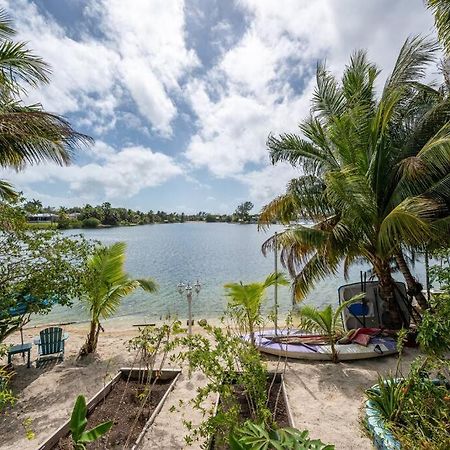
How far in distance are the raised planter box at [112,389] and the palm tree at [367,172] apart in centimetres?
359

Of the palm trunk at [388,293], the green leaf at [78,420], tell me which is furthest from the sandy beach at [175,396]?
the palm trunk at [388,293]

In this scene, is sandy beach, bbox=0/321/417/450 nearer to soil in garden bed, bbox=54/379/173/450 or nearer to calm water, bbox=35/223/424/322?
soil in garden bed, bbox=54/379/173/450

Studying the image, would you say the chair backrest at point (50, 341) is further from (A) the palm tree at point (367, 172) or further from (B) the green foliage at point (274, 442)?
(B) the green foliage at point (274, 442)

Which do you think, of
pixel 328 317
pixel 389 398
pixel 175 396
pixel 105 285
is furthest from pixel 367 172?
pixel 105 285

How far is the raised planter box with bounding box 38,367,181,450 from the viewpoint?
3.50 metres

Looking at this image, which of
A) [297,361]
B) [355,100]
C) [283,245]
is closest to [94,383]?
[297,361]

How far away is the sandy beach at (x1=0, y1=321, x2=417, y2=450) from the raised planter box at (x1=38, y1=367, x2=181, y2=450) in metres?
0.09

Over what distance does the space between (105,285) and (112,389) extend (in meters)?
2.43

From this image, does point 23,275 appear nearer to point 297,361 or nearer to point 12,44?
point 12,44

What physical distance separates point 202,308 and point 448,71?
38.4 feet

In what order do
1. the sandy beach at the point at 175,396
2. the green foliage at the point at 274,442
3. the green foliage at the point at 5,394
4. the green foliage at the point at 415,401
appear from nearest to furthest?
the green foliage at the point at 274,442
the green foliage at the point at 5,394
the green foliage at the point at 415,401
the sandy beach at the point at 175,396

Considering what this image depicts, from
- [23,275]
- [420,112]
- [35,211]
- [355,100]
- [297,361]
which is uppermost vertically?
[355,100]

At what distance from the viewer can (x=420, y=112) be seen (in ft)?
23.3

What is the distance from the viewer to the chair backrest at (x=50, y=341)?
6.52 m
